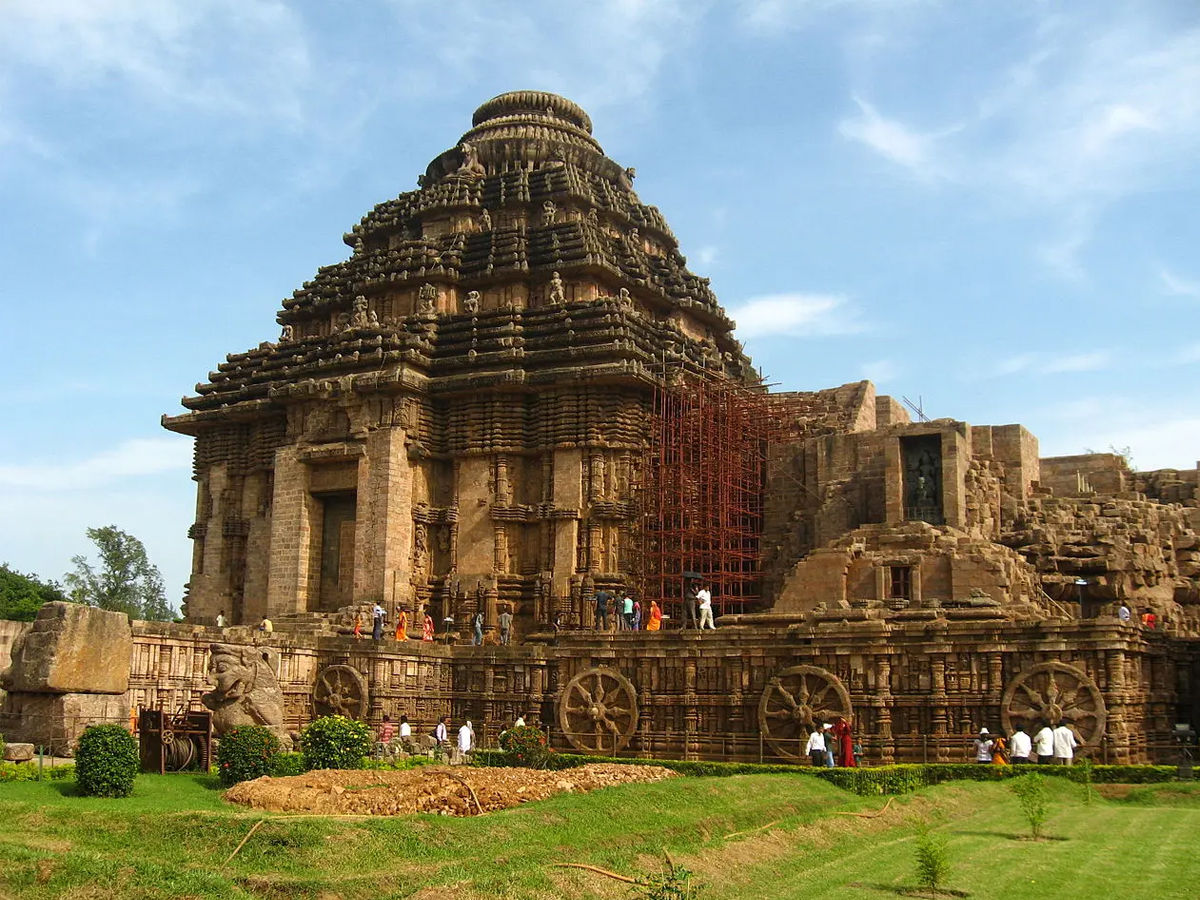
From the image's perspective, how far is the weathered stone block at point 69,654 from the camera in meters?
21.8

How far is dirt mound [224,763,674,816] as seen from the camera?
16.8 metres

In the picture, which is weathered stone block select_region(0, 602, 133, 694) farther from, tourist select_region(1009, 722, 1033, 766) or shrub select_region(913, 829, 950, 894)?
tourist select_region(1009, 722, 1033, 766)

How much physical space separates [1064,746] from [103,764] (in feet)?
51.5

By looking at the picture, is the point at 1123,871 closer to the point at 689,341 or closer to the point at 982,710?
the point at 982,710

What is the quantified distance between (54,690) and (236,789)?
5.22 meters

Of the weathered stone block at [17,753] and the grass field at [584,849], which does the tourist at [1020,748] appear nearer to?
the grass field at [584,849]

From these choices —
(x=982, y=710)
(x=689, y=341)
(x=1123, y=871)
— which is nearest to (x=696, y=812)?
(x=1123, y=871)

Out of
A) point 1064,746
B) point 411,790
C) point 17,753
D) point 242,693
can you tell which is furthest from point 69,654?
point 1064,746

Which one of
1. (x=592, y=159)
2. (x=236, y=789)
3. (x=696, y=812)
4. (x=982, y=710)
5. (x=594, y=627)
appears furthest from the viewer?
(x=592, y=159)

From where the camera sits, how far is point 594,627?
35.5m

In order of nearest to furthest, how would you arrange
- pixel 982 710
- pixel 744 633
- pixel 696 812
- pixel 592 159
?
pixel 696 812 < pixel 982 710 < pixel 744 633 < pixel 592 159

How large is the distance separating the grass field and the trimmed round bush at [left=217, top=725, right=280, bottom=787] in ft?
6.31

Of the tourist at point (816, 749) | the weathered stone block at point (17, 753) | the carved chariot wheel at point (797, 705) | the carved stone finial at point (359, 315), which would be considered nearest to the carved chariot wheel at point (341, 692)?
the carved chariot wheel at point (797, 705)

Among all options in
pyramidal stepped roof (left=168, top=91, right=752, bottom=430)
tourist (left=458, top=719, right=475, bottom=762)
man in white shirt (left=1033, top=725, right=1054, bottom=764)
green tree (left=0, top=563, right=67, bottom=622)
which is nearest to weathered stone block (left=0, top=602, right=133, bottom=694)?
tourist (left=458, top=719, right=475, bottom=762)
